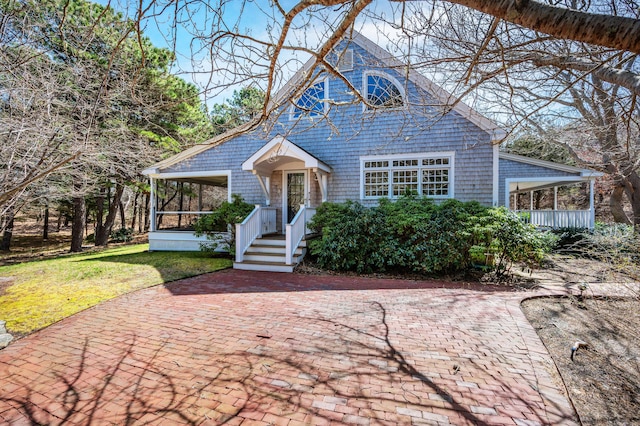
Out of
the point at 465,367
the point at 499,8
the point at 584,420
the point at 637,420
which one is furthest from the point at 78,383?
the point at 637,420

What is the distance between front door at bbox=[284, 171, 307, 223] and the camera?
471 inches

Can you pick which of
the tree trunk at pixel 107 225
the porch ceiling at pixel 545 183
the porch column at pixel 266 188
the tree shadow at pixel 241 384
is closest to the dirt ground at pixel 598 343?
the tree shadow at pixel 241 384

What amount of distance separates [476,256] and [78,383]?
302 inches

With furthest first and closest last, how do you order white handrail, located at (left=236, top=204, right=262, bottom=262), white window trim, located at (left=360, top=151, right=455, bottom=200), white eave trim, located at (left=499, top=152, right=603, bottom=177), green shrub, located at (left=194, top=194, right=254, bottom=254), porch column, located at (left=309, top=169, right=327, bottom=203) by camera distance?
white eave trim, located at (left=499, top=152, right=603, bottom=177)
porch column, located at (left=309, top=169, right=327, bottom=203)
green shrub, located at (left=194, top=194, right=254, bottom=254)
white window trim, located at (left=360, top=151, right=455, bottom=200)
white handrail, located at (left=236, top=204, right=262, bottom=262)

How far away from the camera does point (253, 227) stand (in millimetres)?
10180

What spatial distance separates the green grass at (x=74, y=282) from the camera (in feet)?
17.3

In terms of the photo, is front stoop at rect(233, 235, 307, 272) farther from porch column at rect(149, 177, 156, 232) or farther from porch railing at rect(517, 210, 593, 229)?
porch railing at rect(517, 210, 593, 229)

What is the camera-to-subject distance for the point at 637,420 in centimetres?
264

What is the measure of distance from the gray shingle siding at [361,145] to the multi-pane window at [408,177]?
263mm

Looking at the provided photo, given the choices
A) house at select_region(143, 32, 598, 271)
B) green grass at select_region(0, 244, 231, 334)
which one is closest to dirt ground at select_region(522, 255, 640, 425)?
house at select_region(143, 32, 598, 271)

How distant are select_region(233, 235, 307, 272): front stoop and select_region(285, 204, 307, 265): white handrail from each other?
24 cm

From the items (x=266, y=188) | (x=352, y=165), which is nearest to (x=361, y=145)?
(x=352, y=165)

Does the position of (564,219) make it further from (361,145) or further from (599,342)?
(599,342)

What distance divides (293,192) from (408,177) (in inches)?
171
